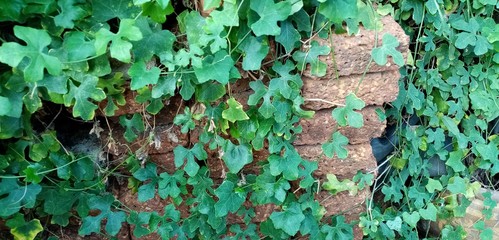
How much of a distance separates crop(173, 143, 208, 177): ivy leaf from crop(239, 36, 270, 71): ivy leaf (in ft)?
1.05

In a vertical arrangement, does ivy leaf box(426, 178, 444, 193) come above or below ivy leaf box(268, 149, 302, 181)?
below

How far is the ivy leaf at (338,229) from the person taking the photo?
1.65 meters

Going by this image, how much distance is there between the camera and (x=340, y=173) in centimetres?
164

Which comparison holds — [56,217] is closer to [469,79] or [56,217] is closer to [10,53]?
[10,53]

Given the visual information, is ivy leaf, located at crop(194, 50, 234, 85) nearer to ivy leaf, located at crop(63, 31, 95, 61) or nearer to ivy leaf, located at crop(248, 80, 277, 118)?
ivy leaf, located at crop(248, 80, 277, 118)

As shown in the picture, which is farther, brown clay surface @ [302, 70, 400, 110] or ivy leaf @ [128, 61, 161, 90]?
brown clay surface @ [302, 70, 400, 110]

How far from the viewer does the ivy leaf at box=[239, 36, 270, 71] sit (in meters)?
1.31

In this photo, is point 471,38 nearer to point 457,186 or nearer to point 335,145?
point 457,186

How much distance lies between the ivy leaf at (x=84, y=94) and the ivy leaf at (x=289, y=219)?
0.68m

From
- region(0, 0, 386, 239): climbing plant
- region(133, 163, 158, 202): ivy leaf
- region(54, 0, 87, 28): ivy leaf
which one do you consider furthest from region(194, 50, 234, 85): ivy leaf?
region(133, 163, 158, 202): ivy leaf

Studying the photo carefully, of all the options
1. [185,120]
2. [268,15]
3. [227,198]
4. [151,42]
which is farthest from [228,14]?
[227,198]

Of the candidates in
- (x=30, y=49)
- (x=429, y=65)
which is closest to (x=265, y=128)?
(x=30, y=49)

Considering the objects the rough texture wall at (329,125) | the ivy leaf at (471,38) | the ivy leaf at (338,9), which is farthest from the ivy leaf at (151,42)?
the ivy leaf at (471,38)

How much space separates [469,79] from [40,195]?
1609mm
